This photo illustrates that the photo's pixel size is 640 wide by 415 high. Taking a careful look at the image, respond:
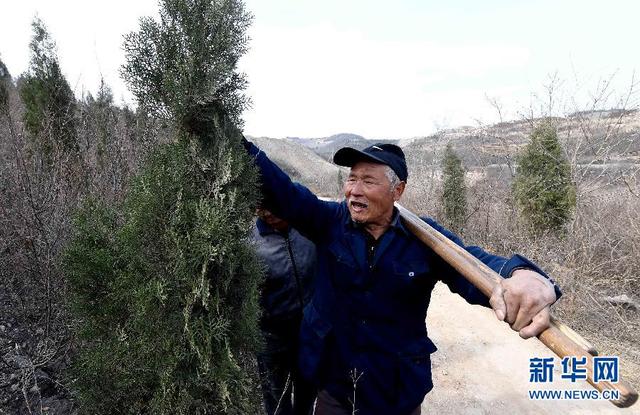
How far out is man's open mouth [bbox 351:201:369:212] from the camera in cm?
224

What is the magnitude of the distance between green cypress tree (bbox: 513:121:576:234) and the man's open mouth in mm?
10080

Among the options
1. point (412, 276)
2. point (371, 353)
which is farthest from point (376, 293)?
point (371, 353)

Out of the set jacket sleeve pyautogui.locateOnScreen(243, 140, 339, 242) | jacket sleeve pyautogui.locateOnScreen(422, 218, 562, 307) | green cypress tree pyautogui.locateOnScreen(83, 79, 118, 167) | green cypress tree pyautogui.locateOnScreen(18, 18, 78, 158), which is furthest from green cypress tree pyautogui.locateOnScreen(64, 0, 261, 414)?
green cypress tree pyautogui.locateOnScreen(18, 18, 78, 158)

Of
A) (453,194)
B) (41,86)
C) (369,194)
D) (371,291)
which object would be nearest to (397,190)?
(369,194)

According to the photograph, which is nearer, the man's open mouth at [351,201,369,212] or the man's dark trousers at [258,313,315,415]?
the man's open mouth at [351,201,369,212]

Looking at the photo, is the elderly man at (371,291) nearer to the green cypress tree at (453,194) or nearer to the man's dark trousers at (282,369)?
the man's dark trousers at (282,369)

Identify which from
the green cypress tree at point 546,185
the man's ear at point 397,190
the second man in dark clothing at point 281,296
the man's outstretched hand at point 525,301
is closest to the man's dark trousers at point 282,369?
the second man in dark clothing at point 281,296

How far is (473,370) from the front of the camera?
20.0 ft

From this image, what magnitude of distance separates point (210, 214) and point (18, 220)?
4.20 meters

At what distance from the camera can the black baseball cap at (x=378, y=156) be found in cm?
222

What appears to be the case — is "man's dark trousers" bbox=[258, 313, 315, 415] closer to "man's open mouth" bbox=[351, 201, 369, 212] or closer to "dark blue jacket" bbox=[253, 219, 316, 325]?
"dark blue jacket" bbox=[253, 219, 316, 325]

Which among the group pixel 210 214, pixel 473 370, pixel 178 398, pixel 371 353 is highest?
pixel 210 214

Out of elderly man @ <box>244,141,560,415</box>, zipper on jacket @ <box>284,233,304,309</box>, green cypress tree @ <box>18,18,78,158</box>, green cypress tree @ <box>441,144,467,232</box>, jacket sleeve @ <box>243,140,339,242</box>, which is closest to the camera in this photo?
jacket sleeve @ <box>243,140,339,242</box>

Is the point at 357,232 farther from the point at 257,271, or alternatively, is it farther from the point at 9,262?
the point at 9,262
